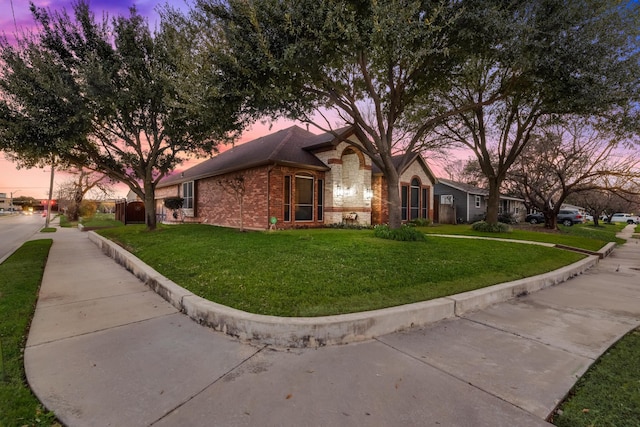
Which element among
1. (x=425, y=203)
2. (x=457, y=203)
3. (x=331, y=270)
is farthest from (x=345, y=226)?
(x=457, y=203)

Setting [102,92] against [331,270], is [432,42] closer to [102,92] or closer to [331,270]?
[331,270]

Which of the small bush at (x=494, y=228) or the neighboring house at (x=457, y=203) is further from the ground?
the neighboring house at (x=457, y=203)

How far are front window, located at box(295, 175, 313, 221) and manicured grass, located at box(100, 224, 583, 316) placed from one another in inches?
204

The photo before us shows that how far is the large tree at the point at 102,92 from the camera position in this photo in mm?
9883

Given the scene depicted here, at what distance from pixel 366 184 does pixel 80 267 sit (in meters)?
12.7

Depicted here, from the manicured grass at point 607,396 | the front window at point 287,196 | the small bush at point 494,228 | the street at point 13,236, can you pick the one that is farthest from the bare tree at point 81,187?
the manicured grass at point 607,396

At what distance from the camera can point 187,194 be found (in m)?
21.6

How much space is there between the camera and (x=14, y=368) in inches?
112

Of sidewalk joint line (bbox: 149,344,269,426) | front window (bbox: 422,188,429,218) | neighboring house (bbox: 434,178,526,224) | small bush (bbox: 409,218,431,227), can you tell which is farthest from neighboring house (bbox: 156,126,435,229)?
sidewalk joint line (bbox: 149,344,269,426)

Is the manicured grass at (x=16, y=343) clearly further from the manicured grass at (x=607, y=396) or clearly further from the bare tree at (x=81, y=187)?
the bare tree at (x=81, y=187)

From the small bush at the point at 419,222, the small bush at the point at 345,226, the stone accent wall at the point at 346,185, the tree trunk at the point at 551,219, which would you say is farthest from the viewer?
the tree trunk at the point at 551,219

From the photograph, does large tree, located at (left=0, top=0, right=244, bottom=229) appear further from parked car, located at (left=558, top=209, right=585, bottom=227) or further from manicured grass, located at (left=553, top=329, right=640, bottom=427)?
parked car, located at (left=558, top=209, right=585, bottom=227)

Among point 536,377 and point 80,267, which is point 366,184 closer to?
point 80,267

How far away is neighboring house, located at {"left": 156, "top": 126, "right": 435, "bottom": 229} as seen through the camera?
13930mm
